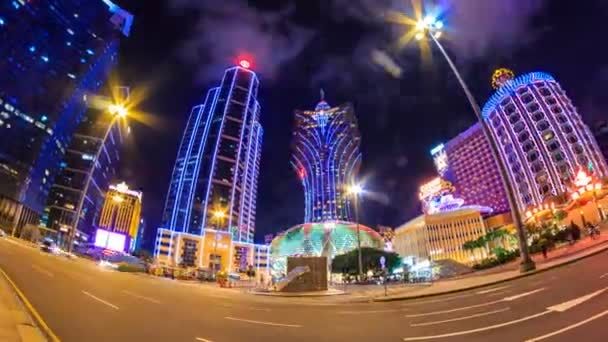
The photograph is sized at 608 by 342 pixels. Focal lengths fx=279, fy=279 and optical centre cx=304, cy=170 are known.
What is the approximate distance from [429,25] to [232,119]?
16955cm

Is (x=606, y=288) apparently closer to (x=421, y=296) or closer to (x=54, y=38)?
(x=421, y=296)

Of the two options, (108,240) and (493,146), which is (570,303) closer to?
(493,146)

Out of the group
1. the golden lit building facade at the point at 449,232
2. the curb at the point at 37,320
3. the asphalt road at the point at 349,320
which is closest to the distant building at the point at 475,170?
the golden lit building facade at the point at 449,232

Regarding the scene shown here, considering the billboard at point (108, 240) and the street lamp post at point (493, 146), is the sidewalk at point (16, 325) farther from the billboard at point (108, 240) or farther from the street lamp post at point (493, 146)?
the billboard at point (108, 240)

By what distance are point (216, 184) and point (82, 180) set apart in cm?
6066

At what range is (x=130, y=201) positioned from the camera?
570 feet

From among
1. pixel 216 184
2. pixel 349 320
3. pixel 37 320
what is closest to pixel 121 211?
pixel 216 184

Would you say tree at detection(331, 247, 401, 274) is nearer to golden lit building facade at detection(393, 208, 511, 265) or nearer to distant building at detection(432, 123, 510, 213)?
golden lit building facade at detection(393, 208, 511, 265)

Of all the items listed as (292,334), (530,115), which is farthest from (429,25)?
(530,115)

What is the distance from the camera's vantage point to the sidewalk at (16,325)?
605 centimetres

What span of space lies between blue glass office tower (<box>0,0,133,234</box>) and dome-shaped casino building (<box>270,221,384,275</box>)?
93.5 metres

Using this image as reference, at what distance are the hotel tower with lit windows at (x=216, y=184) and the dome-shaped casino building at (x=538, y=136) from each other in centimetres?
13693

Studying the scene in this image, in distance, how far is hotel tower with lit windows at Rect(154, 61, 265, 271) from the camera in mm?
143375

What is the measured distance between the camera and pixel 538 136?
11000 centimetres
